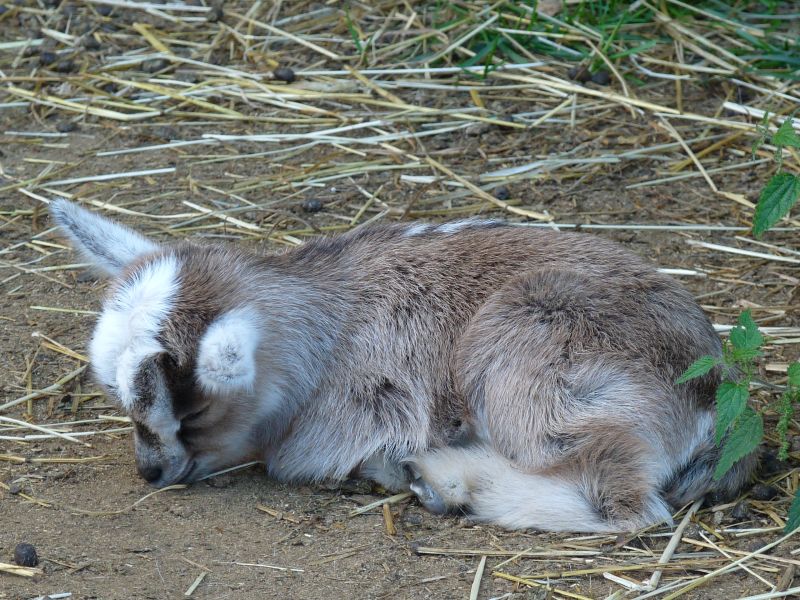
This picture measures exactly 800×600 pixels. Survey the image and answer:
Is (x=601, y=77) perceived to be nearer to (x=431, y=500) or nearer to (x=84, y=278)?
(x=84, y=278)

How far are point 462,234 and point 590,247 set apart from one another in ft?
1.86

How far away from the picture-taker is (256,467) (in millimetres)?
5031

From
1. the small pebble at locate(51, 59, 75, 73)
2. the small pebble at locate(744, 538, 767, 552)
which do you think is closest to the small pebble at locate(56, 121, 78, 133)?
the small pebble at locate(51, 59, 75, 73)

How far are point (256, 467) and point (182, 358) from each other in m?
0.81

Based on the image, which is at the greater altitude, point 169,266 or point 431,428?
point 169,266

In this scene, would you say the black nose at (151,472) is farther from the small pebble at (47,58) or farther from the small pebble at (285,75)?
the small pebble at (47,58)

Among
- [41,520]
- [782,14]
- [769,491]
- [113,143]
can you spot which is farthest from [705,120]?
[41,520]

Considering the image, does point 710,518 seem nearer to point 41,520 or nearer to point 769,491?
point 769,491

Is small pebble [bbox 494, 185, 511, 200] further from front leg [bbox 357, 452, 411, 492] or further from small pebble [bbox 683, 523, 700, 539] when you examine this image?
small pebble [bbox 683, 523, 700, 539]

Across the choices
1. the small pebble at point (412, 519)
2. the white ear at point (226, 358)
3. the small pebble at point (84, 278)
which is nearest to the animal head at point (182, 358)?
the white ear at point (226, 358)

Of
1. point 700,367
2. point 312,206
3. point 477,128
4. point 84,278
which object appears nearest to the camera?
point 700,367

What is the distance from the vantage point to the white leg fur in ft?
14.2

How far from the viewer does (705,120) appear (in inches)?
283

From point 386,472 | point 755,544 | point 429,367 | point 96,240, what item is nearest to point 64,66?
point 96,240
